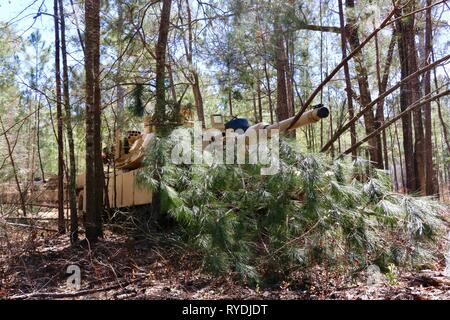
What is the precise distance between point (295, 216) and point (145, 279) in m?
2.15

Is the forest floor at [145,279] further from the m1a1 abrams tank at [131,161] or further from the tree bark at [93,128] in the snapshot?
the m1a1 abrams tank at [131,161]

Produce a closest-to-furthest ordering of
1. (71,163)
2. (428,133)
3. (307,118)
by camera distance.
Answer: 1. (307,118)
2. (71,163)
3. (428,133)

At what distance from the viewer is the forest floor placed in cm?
570

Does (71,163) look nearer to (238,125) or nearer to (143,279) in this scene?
(238,125)

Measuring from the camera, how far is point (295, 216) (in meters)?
6.10

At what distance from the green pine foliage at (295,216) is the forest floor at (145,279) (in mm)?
259

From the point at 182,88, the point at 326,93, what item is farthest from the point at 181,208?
the point at 326,93

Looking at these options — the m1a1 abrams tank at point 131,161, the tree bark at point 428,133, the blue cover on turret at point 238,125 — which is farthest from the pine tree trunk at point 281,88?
the tree bark at point 428,133

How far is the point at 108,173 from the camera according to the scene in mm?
11508

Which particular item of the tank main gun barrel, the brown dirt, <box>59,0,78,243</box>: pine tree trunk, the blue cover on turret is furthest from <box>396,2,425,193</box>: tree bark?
<box>59,0,78,243</box>: pine tree trunk

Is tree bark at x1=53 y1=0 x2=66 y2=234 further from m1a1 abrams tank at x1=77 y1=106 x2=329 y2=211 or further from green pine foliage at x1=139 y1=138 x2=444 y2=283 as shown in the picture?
green pine foliage at x1=139 y1=138 x2=444 y2=283

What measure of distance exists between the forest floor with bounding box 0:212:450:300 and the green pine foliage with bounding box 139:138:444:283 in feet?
0.85

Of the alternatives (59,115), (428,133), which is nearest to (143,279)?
(59,115)

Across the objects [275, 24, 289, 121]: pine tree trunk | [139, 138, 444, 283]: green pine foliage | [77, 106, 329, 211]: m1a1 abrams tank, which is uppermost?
[275, 24, 289, 121]: pine tree trunk
